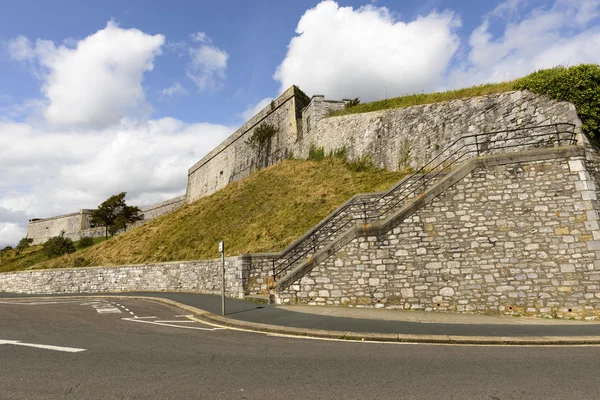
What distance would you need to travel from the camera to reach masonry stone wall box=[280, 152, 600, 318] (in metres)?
9.88

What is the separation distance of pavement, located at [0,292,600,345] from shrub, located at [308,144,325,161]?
1668 centimetres

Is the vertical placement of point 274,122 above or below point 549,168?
above

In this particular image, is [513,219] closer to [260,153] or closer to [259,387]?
[259,387]

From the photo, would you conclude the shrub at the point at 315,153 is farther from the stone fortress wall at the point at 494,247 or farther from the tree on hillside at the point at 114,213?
the tree on hillside at the point at 114,213

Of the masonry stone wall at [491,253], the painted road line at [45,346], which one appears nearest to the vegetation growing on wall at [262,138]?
the masonry stone wall at [491,253]

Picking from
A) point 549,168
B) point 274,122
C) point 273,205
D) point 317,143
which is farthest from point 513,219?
point 274,122

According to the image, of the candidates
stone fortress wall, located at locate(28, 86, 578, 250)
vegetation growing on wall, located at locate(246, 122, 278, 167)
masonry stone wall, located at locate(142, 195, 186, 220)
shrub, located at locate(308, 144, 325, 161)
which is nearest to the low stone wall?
stone fortress wall, located at locate(28, 86, 578, 250)

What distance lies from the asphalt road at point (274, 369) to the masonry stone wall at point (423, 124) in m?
9.95

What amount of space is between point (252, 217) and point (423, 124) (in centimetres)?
1214

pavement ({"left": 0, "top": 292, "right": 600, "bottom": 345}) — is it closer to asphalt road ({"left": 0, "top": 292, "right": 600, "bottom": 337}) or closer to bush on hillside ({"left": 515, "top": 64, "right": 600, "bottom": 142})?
asphalt road ({"left": 0, "top": 292, "right": 600, "bottom": 337})

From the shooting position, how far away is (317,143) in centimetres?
2700

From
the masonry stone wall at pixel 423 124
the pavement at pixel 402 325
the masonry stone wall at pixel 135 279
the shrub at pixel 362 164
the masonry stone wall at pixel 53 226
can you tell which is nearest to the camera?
the pavement at pixel 402 325

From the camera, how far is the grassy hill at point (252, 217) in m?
18.7

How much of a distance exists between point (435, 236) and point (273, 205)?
512 inches
